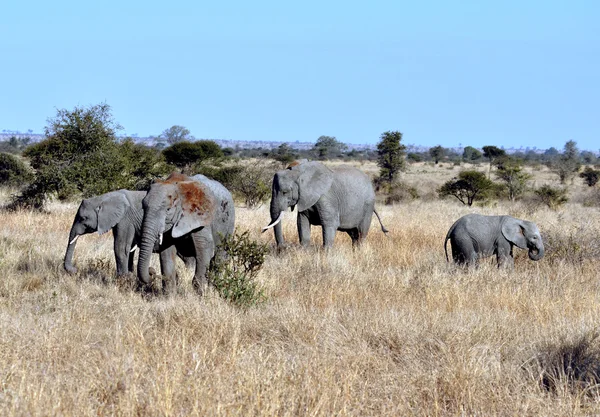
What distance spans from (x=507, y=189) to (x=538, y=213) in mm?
12118

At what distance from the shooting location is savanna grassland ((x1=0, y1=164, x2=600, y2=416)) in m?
5.23

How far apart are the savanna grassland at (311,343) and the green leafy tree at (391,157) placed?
28.6 m

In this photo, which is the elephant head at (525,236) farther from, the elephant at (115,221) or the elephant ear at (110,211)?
the elephant ear at (110,211)

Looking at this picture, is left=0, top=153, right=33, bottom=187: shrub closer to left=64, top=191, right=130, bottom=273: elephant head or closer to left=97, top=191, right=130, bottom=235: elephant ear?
left=64, top=191, right=130, bottom=273: elephant head

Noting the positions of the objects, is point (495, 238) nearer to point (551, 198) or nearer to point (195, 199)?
point (195, 199)

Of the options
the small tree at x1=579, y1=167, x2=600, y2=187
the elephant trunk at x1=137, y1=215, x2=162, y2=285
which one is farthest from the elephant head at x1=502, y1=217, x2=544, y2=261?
the small tree at x1=579, y1=167, x2=600, y2=187

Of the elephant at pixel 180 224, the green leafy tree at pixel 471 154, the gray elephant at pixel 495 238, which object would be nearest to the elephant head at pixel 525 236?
the gray elephant at pixel 495 238

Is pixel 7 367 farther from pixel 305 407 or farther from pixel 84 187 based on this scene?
pixel 84 187

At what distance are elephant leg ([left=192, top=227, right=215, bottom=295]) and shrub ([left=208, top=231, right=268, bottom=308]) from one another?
89 mm

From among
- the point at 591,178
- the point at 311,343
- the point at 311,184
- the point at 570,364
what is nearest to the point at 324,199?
the point at 311,184

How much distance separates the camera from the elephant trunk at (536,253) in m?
11.4

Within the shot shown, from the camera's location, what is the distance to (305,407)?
5230mm

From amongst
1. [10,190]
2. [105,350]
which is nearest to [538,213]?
[10,190]

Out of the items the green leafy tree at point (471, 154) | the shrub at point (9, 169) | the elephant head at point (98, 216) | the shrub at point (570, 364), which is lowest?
the green leafy tree at point (471, 154)
